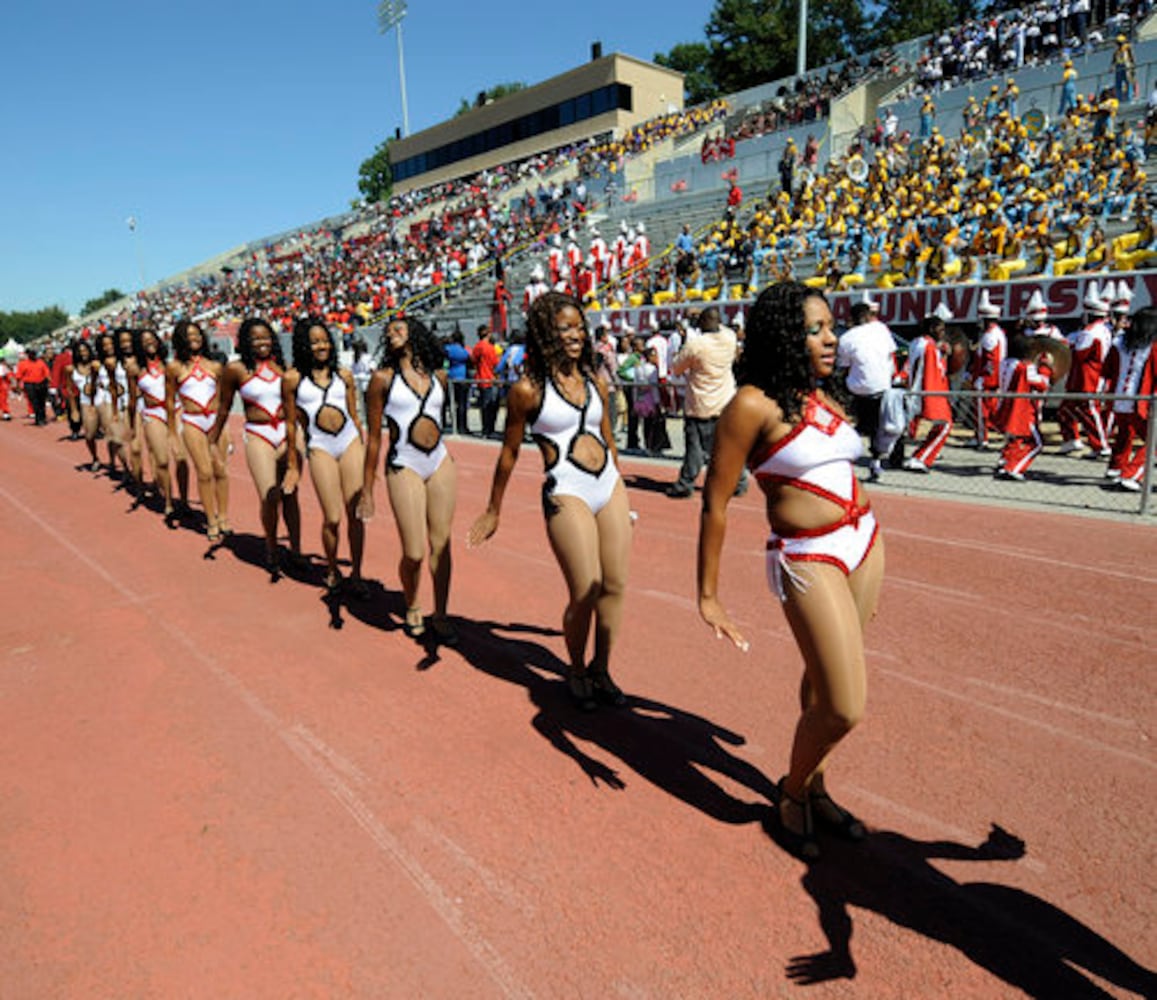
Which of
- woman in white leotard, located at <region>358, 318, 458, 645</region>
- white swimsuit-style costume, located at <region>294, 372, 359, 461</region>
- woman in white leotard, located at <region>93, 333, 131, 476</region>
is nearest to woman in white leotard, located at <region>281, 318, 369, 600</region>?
white swimsuit-style costume, located at <region>294, 372, 359, 461</region>

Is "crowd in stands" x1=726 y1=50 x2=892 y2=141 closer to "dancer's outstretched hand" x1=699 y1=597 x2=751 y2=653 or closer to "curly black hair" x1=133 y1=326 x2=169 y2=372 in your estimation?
"curly black hair" x1=133 y1=326 x2=169 y2=372

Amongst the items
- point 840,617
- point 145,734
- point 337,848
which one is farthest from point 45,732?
point 840,617

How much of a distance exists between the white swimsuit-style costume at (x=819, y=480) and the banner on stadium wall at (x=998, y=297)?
11970 millimetres

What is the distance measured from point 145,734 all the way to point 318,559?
3.29m

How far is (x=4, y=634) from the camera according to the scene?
5.54 m

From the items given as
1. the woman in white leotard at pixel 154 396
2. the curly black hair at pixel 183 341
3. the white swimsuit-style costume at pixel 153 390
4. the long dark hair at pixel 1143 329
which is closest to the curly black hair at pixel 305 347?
the curly black hair at pixel 183 341

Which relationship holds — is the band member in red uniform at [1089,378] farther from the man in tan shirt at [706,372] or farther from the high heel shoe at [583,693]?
the high heel shoe at [583,693]

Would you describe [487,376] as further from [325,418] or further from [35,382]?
[35,382]

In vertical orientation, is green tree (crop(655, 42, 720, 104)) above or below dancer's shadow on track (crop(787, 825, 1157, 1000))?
above

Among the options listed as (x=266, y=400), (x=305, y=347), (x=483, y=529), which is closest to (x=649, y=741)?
(x=483, y=529)

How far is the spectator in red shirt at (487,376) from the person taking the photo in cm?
1406

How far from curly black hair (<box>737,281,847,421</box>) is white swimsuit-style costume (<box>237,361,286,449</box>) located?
4.47 meters

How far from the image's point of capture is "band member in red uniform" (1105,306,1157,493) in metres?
8.04

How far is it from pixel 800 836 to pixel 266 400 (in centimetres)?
511
